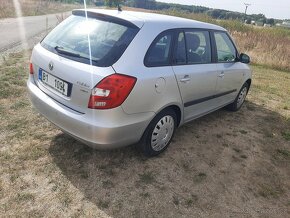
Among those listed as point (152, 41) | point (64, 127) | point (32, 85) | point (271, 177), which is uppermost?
point (152, 41)

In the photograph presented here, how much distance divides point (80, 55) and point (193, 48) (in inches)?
65.5

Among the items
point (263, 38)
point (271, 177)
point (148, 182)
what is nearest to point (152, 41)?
point (148, 182)

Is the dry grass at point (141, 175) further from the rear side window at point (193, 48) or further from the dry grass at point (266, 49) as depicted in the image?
the dry grass at point (266, 49)

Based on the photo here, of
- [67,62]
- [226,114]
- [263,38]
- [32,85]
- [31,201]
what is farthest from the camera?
[263,38]

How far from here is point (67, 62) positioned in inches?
125

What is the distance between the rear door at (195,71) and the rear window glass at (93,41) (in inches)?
32.9

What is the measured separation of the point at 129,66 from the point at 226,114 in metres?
3.38

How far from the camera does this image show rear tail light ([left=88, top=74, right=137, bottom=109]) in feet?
9.61

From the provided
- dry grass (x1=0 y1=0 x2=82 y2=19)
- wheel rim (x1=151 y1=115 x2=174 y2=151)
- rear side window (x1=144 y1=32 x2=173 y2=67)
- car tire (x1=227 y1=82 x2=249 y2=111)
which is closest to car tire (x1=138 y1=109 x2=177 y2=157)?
wheel rim (x1=151 y1=115 x2=174 y2=151)

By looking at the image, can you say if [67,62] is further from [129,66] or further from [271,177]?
[271,177]

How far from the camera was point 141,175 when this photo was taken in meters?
3.50

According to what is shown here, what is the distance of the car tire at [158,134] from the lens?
3600 mm

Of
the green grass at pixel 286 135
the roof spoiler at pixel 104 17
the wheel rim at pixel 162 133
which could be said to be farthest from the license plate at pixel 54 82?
the green grass at pixel 286 135

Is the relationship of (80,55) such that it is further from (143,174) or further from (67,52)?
(143,174)
